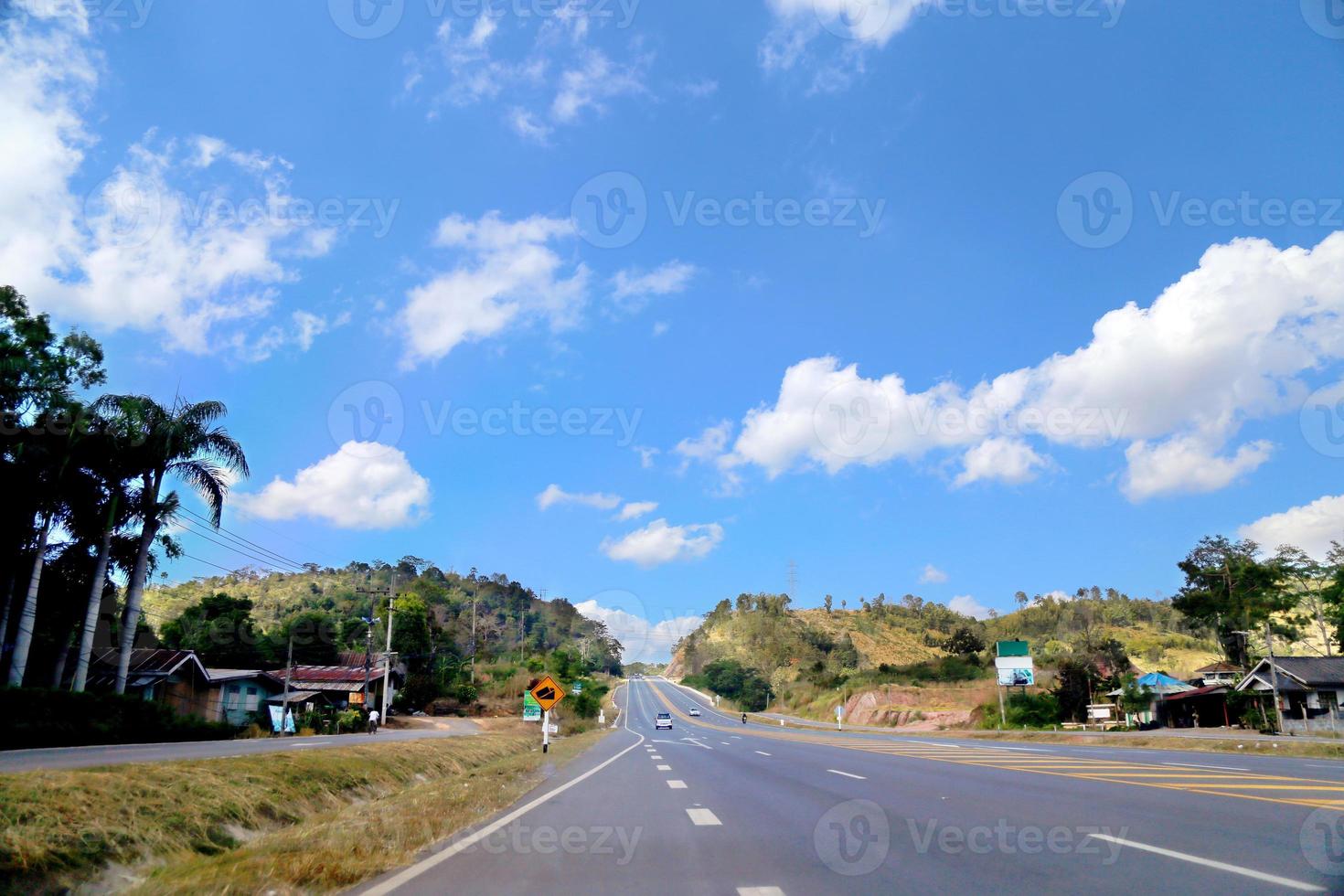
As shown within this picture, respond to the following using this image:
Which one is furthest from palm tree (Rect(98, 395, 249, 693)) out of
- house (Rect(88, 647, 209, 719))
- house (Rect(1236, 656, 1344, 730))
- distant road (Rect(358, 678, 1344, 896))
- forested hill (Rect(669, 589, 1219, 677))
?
forested hill (Rect(669, 589, 1219, 677))

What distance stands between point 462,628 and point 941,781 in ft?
373

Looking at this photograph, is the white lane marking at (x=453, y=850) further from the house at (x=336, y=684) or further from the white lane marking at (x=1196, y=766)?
the house at (x=336, y=684)

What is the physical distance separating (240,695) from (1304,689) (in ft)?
223

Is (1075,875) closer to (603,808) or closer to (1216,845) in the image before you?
(1216,845)

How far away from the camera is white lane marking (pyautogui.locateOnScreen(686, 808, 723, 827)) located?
10.2 metres

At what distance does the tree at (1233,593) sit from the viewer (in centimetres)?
7069

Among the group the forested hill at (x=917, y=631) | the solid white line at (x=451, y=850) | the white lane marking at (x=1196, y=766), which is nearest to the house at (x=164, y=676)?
the solid white line at (x=451, y=850)

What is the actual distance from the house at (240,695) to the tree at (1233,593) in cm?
7657

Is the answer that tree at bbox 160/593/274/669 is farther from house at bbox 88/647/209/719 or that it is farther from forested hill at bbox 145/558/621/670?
house at bbox 88/647/209/719

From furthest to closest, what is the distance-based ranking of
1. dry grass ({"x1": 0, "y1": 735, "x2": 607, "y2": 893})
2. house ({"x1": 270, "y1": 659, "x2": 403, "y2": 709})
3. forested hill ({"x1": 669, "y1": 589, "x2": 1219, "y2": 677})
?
forested hill ({"x1": 669, "y1": 589, "x2": 1219, "y2": 677}) < house ({"x1": 270, "y1": 659, "x2": 403, "y2": 709}) < dry grass ({"x1": 0, "y1": 735, "x2": 607, "y2": 893})

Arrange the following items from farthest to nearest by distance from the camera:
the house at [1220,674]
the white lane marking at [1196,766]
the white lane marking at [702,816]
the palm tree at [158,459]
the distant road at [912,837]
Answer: the house at [1220,674] < the palm tree at [158,459] < the white lane marking at [1196,766] < the white lane marking at [702,816] < the distant road at [912,837]

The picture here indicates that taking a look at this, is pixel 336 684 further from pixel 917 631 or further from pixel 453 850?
pixel 917 631

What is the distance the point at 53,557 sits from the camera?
35.4 meters

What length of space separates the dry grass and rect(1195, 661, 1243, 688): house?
64.3m
